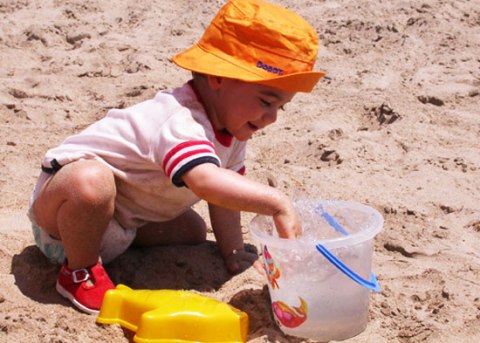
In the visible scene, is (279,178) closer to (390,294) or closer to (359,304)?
(390,294)

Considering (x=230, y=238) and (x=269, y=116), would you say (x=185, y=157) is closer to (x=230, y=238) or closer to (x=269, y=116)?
(x=269, y=116)

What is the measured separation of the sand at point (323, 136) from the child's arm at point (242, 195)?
0.96 feet

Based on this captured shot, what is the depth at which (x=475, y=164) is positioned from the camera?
308cm

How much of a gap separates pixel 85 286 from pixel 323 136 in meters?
1.40

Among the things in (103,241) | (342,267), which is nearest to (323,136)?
(103,241)

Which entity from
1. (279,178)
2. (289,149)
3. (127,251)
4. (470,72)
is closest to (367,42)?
(470,72)

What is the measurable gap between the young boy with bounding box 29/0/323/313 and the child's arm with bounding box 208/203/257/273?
0.15 metres

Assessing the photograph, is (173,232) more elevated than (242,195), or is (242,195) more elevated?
(242,195)

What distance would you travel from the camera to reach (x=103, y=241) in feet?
7.78

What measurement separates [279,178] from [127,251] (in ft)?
2.25

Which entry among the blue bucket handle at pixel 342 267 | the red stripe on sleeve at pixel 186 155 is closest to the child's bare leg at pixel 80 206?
the red stripe on sleeve at pixel 186 155

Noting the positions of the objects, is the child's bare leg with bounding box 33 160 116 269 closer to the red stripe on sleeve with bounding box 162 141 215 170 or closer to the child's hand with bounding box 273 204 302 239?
the red stripe on sleeve with bounding box 162 141 215 170

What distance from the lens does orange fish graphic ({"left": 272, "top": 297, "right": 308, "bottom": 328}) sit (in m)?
1.97

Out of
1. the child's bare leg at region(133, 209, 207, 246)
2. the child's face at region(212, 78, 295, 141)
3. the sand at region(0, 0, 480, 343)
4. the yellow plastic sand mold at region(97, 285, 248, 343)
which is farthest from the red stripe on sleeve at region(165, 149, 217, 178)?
the child's bare leg at region(133, 209, 207, 246)
